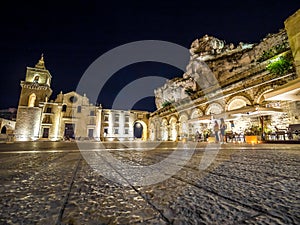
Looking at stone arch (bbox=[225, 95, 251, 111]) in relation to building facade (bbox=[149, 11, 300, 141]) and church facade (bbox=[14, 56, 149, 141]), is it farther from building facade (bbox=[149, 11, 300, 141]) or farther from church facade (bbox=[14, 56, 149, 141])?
church facade (bbox=[14, 56, 149, 141])

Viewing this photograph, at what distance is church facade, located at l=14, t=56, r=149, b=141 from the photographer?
1163 inches

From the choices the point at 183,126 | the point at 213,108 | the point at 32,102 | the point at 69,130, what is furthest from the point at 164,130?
the point at 32,102

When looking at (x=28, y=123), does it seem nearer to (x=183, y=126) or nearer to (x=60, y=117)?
(x=60, y=117)

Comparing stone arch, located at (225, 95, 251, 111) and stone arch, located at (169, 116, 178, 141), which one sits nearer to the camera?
stone arch, located at (225, 95, 251, 111)

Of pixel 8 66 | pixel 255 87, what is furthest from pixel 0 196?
pixel 8 66

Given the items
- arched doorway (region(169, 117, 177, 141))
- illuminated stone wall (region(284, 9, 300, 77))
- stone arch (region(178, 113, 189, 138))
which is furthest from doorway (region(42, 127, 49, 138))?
illuminated stone wall (region(284, 9, 300, 77))

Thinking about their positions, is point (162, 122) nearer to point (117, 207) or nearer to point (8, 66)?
point (117, 207)

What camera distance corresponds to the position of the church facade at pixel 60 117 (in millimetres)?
29547

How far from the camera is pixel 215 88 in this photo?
14.6 metres

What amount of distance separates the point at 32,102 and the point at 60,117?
6594 millimetres

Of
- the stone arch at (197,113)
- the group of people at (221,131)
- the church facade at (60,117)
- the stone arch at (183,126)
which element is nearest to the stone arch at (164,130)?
the stone arch at (183,126)

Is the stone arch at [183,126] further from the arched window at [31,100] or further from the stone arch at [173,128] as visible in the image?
the arched window at [31,100]

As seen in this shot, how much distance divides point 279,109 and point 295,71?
7.86 feet

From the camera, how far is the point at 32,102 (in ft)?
102
